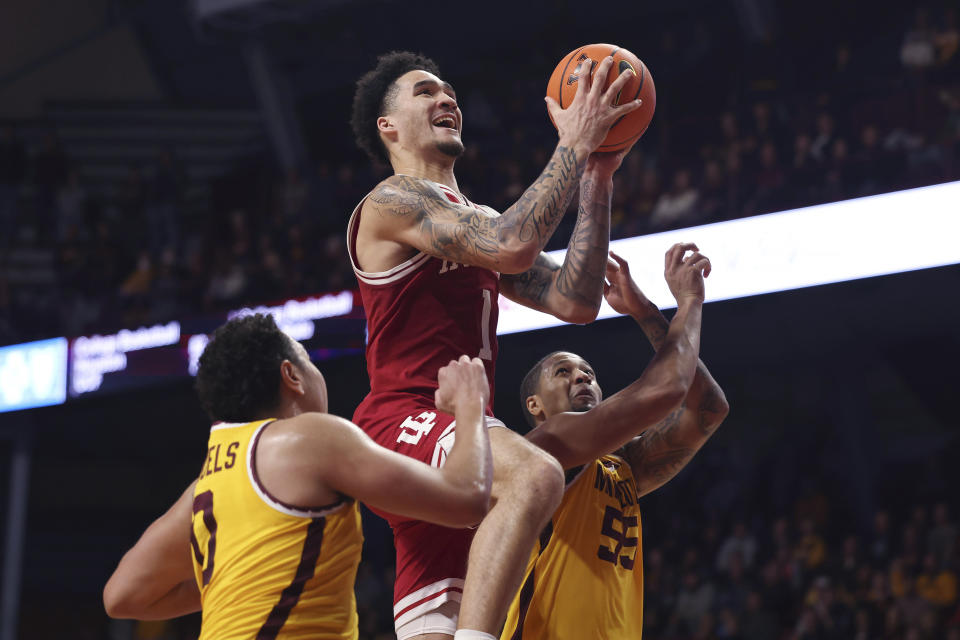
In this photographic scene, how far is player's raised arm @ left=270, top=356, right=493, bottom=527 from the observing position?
2.76m

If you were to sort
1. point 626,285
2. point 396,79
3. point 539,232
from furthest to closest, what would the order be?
1. point 626,285
2. point 396,79
3. point 539,232

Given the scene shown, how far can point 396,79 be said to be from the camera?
13.6 ft

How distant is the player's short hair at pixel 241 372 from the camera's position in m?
2.96

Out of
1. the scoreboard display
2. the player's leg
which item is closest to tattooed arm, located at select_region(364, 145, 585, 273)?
the player's leg

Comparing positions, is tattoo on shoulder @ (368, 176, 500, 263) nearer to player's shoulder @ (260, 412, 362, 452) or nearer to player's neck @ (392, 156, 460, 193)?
player's neck @ (392, 156, 460, 193)

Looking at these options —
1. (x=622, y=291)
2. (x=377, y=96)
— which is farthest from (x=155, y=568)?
(x=622, y=291)

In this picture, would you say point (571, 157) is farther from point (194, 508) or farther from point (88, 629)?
point (88, 629)

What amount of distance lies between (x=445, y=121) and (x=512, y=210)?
24.4 inches

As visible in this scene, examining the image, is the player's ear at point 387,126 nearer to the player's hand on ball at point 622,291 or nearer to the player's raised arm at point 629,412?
the player's hand on ball at point 622,291

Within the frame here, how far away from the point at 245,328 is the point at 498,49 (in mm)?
17756

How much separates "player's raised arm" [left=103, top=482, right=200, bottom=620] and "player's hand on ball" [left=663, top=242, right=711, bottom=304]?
2075mm

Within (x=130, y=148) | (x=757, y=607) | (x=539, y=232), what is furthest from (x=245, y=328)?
(x=130, y=148)

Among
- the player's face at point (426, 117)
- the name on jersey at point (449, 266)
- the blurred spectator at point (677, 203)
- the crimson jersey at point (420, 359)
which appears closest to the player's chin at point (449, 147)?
the player's face at point (426, 117)

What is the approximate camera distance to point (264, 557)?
110 inches
